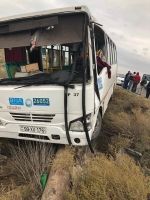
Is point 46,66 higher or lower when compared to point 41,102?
higher

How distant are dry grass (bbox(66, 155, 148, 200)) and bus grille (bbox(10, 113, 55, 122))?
44.6 inches

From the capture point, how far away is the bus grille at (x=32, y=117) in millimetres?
3553

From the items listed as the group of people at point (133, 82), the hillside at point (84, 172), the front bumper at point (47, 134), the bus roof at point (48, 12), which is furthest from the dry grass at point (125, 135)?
the group of people at point (133, 82)

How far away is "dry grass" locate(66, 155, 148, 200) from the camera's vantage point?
2443 mm

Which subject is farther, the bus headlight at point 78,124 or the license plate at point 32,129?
the license plate at point 32,129

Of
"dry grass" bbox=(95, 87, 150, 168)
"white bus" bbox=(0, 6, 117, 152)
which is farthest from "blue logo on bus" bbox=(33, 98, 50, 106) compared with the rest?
"dry grass" bbox=(95, 87, 150, 168)

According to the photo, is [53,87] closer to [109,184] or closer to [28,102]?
[28,102]

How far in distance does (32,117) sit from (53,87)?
776 mm

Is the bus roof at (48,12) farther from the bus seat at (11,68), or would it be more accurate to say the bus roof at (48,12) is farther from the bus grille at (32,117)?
the bus grille at (32,117)

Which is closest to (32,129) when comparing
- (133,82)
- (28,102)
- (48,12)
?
(28,102)

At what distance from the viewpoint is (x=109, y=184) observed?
8.72 feet

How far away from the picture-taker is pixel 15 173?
3629 mm

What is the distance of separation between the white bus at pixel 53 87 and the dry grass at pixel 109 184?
72 centimetres

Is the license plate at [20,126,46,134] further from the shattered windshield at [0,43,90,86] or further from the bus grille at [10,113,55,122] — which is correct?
the shattered windshield at [0,43,90,86]
